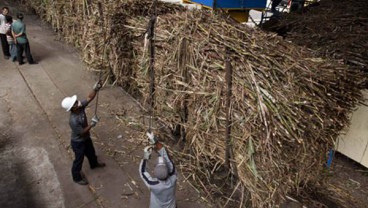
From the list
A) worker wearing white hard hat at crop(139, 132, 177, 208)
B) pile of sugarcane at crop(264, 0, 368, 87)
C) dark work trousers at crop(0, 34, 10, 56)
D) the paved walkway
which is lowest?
the paved walkway

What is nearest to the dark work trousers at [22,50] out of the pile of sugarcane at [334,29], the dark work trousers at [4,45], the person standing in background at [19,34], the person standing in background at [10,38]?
the person standing in background at [19,34]

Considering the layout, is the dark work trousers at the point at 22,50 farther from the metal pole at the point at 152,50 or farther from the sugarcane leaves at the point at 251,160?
the sugarcane leaves at the point at 251,160

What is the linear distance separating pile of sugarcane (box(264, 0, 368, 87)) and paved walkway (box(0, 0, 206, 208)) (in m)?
4.32

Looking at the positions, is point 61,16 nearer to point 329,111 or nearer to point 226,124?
point 226,124

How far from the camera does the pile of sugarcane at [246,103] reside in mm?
3938

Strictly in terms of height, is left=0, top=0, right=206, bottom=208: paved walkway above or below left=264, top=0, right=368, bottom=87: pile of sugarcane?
below

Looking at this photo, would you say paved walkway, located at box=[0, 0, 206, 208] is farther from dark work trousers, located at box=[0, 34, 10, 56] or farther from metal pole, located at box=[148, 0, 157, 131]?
metal pole, located at box=[148, 0, 157, 131]

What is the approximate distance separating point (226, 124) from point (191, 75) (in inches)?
46.2

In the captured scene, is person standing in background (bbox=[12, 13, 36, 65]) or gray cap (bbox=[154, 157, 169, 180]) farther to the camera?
person standing in background (bbox=[12, 13, 36, 65])

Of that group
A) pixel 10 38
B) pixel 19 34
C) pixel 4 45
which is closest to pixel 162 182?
pixel 19 34

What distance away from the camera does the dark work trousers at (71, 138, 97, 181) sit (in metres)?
5.04

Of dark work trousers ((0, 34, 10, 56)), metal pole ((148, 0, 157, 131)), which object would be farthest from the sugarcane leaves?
dark work trousers ((0, 34, 10, 56))

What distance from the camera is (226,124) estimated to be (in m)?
4.39

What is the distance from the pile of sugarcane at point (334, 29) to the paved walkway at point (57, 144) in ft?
14.2
